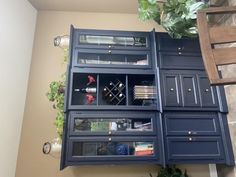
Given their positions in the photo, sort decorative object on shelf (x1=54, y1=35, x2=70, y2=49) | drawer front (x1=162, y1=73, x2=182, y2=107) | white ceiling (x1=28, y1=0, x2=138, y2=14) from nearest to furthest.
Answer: drawer front (x1=162, y1=73, x2=182, y2=107) → decorative object on shelf (x1=54, y1=35, x2=70, y2=49) → white ceiling (x1=28, y1=0, x2=138, y2=14)

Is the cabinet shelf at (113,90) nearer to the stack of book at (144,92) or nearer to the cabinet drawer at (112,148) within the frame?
the stack of book at (144,92)

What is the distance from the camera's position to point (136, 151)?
1826mm

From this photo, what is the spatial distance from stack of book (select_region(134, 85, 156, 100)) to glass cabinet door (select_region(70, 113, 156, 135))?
0.62 feet

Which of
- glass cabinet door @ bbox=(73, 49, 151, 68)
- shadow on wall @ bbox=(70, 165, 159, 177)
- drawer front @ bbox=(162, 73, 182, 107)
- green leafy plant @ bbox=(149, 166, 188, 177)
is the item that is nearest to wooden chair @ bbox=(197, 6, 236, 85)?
drawer front @ bbox=(162, 73, 182, 107)

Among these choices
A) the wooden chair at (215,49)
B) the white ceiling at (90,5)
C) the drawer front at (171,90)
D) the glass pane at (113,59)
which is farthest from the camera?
the white ceiling at (90,5)

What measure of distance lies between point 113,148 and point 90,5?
1.75 meters

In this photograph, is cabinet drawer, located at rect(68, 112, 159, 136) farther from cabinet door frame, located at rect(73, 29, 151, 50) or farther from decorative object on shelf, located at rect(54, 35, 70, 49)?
decorative object on shelf, located at rect(54, 35, 70, 49)

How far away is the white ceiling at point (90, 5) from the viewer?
250 cm

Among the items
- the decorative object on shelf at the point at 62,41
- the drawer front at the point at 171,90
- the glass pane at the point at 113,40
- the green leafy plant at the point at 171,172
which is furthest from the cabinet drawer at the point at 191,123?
the decorative object on shelf at the point at 62,41

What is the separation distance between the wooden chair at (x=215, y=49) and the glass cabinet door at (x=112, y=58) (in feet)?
2.71

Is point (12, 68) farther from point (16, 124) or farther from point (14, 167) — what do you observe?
point (14, 167)

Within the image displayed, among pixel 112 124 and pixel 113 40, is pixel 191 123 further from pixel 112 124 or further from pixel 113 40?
pixel 113 40

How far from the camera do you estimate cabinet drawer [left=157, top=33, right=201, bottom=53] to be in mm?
2158

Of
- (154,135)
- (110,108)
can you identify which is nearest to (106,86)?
(110,108)
